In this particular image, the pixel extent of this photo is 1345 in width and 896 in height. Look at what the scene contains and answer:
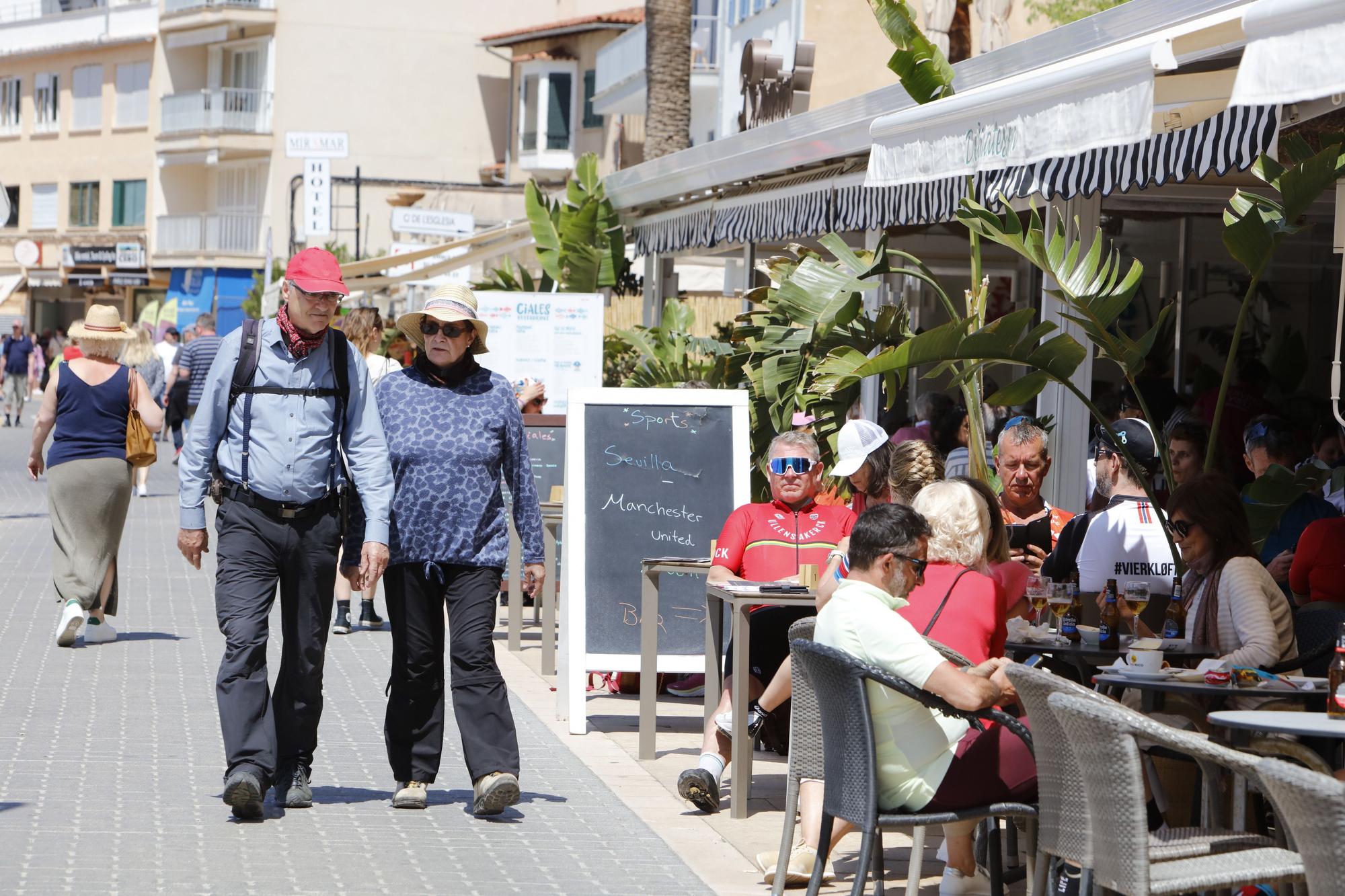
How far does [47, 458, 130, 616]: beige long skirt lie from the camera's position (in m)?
11.4

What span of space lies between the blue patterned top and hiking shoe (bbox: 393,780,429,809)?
88cm

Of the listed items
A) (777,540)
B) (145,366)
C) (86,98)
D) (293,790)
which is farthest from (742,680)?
(86,98)

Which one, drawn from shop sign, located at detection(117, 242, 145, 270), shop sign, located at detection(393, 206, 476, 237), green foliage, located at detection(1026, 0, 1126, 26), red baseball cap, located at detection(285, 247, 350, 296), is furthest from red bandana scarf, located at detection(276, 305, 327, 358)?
shop sign, located at detection(117, 242, 145, 270)

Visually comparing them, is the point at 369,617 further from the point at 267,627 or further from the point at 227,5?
the point at 227,5

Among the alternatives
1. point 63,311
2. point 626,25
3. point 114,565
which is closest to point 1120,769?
point 114,565

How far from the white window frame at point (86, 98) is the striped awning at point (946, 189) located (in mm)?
49047

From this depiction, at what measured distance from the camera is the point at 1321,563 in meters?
7.65

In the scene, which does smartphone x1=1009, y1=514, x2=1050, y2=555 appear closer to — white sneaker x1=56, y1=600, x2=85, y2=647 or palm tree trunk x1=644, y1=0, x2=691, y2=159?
white sneaker x1=56, y1=600, x2=85, y2=647

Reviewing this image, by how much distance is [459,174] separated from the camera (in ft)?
192

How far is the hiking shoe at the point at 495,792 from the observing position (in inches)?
283

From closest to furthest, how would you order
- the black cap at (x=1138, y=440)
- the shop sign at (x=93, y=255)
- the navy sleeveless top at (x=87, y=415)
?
1. the black cap at (x=1138, y=440)
2. the navy sleeveless top at (x=87, y=415)
3. the shop sign at (x=93, y=255)

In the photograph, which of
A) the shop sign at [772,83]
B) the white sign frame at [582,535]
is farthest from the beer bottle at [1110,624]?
the shop sign at [772,83]

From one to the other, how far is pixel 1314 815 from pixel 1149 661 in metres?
2.23

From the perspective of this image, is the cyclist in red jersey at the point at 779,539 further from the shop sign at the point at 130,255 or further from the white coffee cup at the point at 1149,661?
the shop sign at the point at 130,255
